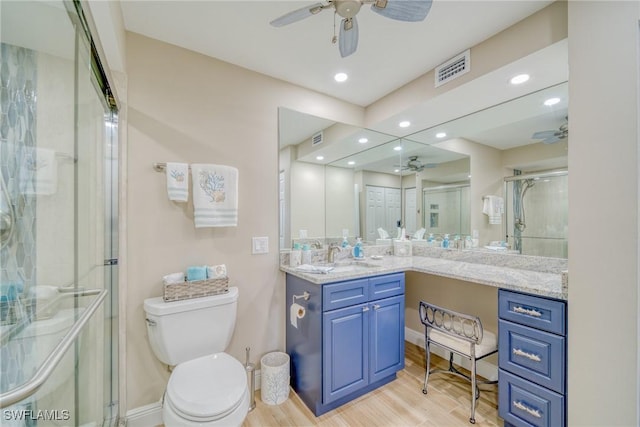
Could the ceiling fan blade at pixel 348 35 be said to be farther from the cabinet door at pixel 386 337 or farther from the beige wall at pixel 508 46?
the cabinet door at pixel 386 337

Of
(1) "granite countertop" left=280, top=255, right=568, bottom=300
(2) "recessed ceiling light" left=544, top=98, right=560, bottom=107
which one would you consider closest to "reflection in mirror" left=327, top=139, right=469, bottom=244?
(1) "granite countertop" left=280, top=255, right=568, bottom=300

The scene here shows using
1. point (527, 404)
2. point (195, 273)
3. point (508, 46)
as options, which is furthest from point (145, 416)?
point (508, 46)

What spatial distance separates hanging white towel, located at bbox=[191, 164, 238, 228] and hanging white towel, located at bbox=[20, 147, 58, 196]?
78cm

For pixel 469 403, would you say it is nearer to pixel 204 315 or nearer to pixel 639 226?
pixel 639 226

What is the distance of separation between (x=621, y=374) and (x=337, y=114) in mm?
2508

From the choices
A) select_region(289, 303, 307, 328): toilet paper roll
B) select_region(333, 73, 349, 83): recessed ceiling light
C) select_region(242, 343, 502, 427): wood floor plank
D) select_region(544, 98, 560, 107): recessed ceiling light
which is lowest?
select_region(242, 343, 502, 427): wood floor plank

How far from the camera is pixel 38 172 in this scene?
925 mm

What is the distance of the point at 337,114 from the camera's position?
102 inches

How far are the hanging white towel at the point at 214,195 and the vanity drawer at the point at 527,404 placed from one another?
202 cm

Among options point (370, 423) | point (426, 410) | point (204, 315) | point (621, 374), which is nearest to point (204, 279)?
point (204, 315)

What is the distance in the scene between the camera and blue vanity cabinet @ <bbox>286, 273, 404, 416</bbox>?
1.75 metres

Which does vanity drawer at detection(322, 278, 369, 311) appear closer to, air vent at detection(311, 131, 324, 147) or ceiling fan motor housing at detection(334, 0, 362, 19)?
air vent at detection(311, 131, 324, 147)

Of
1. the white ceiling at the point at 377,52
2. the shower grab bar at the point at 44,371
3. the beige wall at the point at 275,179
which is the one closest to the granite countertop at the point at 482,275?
the beige wall at the point at 275,179

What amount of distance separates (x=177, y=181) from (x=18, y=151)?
0.88 meters
